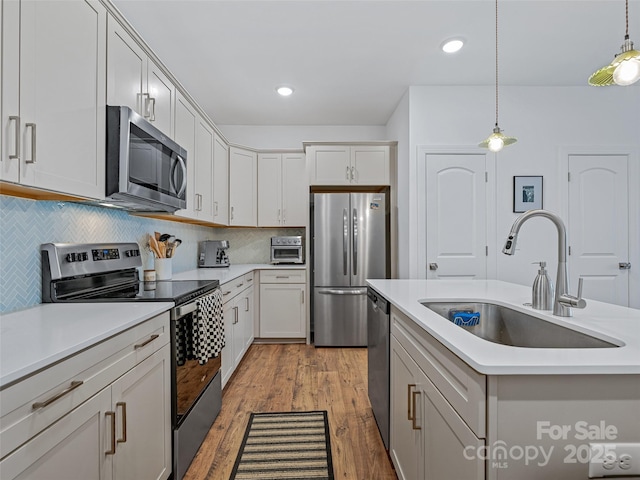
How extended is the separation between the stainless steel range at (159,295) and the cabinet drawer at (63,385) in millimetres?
393

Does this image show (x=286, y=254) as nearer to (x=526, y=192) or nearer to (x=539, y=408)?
(x=526, y=192)

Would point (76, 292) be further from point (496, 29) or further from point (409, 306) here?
point (496, 29)

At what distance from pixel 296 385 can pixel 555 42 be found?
11.2ft

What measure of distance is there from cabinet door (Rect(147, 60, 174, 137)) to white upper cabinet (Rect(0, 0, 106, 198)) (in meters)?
0.46

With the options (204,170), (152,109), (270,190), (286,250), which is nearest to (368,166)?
(270,190)

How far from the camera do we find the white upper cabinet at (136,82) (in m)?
1.71

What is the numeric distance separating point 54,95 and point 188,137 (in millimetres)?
1477

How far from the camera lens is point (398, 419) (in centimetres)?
166

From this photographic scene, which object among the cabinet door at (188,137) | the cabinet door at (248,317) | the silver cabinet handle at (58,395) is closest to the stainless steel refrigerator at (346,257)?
the cabinet door at (248,317)

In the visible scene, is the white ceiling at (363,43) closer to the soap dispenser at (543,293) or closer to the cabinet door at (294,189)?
the cabinet door at (294,189)

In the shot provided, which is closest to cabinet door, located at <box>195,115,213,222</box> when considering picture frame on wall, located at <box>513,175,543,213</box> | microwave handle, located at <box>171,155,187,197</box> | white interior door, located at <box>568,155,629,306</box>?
microwave handle, located at <box>171,155,187,197</box>

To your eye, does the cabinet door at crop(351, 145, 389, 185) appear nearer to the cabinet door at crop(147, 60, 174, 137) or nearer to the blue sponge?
the cabinet door at crop(147, 60, 174, 137)

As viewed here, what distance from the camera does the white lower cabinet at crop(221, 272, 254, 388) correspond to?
9.09 ft

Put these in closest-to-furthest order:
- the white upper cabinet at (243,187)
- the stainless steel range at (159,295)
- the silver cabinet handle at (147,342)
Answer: the silver cabinet handle at (147,342) → the stainless steel range at (159,295) → the white upper cabinet at (243,187)
